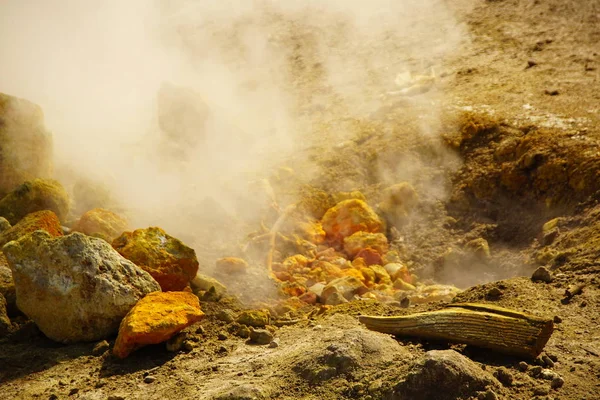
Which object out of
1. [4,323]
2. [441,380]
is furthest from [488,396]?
[4,323]

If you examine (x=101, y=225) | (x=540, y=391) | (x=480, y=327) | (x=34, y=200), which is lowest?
(x=540, y=391)

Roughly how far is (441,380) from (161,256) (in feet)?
7.04

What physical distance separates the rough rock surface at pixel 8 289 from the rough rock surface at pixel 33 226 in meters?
0.27

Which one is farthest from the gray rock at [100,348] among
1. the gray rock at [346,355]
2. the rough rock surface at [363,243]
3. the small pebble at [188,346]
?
the rough rock surface at [363,243]

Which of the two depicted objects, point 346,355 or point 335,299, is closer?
point 346,355

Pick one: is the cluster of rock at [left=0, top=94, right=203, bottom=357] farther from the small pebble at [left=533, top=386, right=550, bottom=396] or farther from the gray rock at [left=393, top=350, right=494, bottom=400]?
the small pebble at [left=533, top=386, right=550, bottom=396]

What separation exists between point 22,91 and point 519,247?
5.92 meters

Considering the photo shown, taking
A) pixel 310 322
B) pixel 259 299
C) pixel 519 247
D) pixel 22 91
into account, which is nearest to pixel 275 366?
pixel 310 322

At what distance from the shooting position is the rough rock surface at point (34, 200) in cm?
480

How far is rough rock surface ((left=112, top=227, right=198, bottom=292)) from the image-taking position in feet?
13.3

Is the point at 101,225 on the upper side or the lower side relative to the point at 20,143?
lower

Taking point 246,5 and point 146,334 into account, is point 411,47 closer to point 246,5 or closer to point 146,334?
point 246,5

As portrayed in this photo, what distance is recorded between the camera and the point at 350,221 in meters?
5.74

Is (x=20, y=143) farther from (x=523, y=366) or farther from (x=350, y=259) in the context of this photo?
(x=523, y=366)
